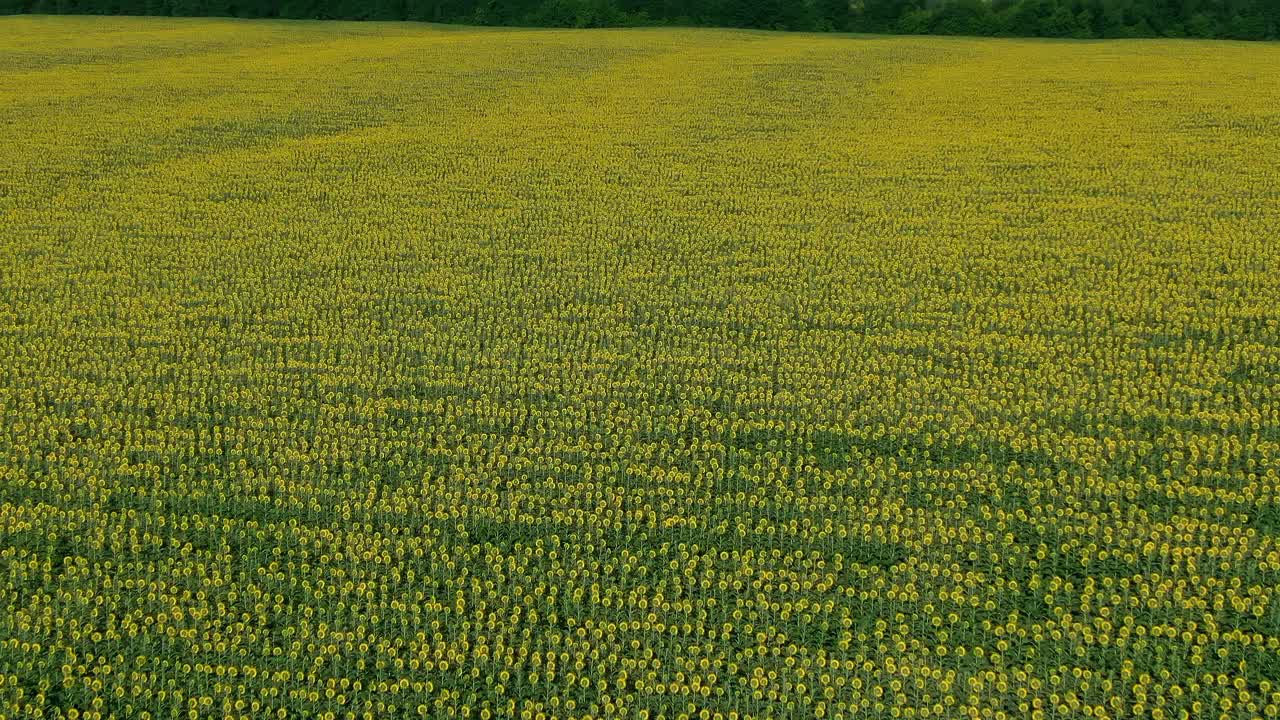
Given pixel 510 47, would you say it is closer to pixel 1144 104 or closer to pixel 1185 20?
pixel 1144 104

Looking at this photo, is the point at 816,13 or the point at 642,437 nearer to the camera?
the point at 642,437

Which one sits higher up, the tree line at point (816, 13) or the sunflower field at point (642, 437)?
the tree line at point (816, 13)

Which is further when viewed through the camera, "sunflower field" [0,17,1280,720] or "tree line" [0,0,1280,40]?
"tree line" [0,0,1280,40]

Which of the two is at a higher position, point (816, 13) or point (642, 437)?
point (816, 13)

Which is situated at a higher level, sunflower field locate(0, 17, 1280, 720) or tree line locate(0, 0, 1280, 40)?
tree line locate(0, 0, 1280, 40)
